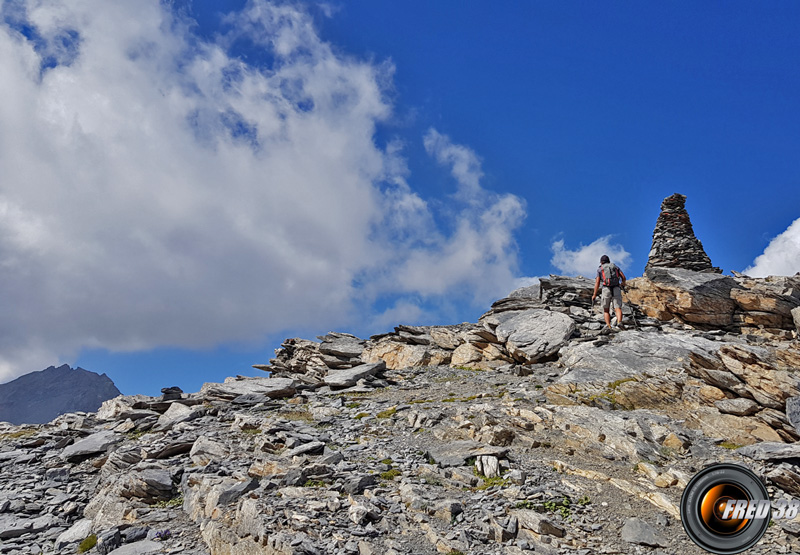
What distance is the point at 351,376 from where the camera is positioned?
28.1 metres

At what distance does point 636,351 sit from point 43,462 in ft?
95.7

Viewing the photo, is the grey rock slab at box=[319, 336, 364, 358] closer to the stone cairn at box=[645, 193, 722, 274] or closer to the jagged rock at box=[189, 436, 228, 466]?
the jagged rock at box=[189, 436, 228, 466]

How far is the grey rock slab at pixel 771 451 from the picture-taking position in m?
12.6

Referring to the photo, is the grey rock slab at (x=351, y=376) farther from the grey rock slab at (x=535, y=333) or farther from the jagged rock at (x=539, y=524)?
the jagged rock at (x=539, y=524)

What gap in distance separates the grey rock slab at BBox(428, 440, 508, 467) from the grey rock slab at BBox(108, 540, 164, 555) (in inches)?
310

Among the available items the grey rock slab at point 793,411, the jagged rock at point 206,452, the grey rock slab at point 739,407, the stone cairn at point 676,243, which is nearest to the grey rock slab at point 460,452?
the jagged rock at point 206,452

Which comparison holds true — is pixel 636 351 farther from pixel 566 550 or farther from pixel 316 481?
pixel 316 481

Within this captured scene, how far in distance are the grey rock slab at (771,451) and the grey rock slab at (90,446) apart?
80.6 feet

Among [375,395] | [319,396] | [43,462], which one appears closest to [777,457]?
[375,395]

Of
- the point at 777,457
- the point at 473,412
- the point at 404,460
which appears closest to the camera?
the point at 777,457

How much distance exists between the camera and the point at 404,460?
14.4 m

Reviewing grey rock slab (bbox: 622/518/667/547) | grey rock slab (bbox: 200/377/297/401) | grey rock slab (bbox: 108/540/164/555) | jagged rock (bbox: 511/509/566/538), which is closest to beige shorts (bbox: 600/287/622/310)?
grey rock slab (bbox: 200/377/297/401)

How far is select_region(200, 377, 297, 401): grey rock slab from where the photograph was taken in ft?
86.7

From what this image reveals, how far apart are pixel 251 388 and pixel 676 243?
39286mm
